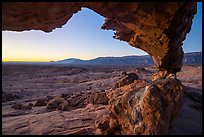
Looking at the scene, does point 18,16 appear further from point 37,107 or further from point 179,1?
point 37,107

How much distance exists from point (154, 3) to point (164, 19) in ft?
2.72

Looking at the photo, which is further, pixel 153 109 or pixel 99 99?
pixel 99 99

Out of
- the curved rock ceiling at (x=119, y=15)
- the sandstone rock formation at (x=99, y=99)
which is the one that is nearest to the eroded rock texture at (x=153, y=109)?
the curved rock ceiling at (x=119, y=15)

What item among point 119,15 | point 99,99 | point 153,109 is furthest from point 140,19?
point 99,99

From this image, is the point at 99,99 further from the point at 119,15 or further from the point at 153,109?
the point at 153,109

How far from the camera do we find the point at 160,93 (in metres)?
6.45

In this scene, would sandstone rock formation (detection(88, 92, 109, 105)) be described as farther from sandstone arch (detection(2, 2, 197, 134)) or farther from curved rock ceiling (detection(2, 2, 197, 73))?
sandstone arch (detection(2, 2, 197, 134))

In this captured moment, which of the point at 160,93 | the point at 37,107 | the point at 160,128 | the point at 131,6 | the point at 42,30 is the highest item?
the point at 131,6

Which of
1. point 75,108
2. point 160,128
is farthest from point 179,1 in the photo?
point 75,108

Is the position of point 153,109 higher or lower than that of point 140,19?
lower

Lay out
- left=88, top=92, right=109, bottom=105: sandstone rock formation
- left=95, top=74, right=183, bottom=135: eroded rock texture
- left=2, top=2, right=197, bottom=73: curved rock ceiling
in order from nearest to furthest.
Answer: left=95, top=74, right=183, bottom=135: eroded rock texture
left=2, top=2, right=197, bottom=73: curved rock ceiling
left=88, top=92, right=109, bottom=105: sandstone rock formation

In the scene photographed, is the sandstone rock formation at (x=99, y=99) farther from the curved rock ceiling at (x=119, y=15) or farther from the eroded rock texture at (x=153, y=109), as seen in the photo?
the eroded rock texture at (x=153, y=109)

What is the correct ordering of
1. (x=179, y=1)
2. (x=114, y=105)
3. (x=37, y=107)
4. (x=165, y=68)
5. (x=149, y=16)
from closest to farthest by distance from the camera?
(x=179, y=1) < (x=149, y=16) < (x=114, y=105) < (x=165, y=68) < (x=37, y=107)

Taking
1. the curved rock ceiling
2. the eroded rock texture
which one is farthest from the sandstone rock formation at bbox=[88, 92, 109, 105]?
the eroded rock texture
